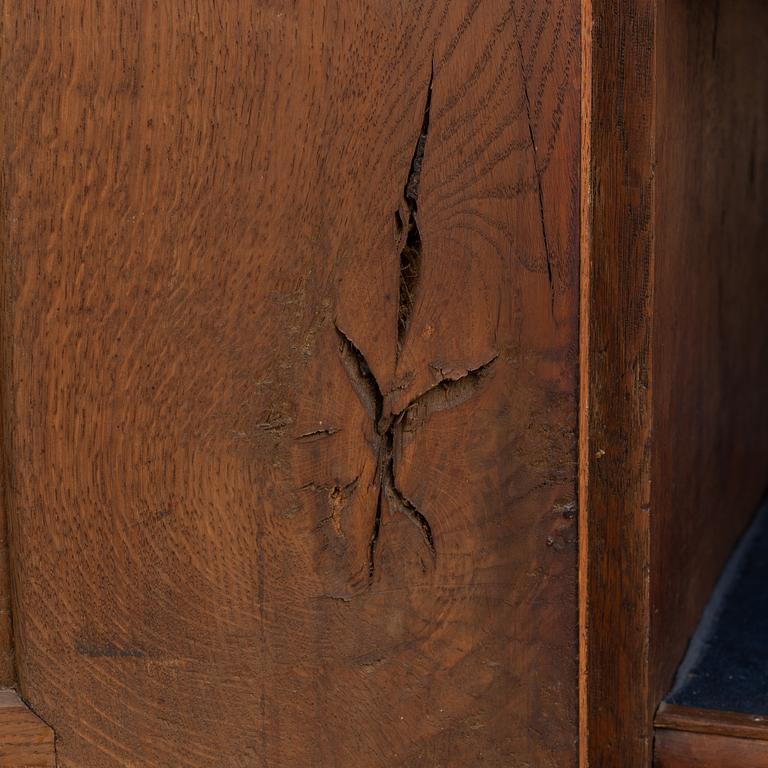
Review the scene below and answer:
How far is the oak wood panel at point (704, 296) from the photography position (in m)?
0.87

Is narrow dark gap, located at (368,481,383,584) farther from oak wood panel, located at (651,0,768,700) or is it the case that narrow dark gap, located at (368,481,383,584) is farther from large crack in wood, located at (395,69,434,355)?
oak wood panel, located at (651,0,768,700)

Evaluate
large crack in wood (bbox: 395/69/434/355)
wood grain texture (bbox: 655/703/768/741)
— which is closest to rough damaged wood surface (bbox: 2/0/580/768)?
large crack in wood (bbox: 395/69/434/355)

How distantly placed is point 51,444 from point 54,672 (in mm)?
199

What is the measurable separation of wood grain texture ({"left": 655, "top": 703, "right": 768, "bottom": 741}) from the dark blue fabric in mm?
Answer: 21

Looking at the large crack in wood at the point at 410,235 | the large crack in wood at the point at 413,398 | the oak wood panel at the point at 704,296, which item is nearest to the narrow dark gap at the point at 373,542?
the large crack in wood at the point at 413,398

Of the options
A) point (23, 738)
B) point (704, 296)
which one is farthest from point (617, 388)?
point (23, 738)

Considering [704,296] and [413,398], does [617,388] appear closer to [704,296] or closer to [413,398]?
[413,398]

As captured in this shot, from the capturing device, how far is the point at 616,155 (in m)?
0.80

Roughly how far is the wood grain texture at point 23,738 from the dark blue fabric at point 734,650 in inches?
21.8

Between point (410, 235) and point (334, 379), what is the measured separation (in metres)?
0.13

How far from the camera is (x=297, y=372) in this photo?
80 centimetres

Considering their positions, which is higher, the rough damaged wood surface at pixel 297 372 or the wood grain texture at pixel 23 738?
the rough damaged wood surface at pixel 297 372

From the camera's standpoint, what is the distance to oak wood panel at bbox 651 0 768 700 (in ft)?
2.84

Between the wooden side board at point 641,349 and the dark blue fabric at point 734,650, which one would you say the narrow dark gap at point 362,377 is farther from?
the dark blue fabric at point 734,650
